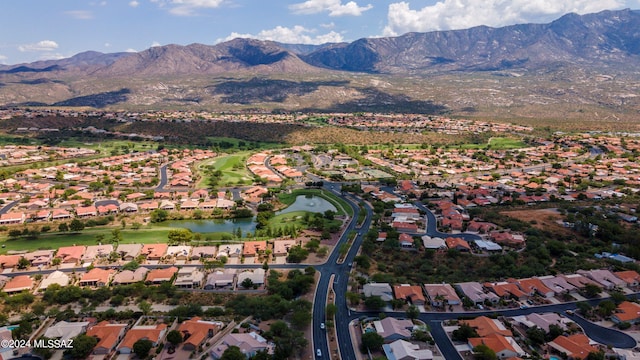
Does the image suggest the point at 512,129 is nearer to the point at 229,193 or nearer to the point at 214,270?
the point at 229,193

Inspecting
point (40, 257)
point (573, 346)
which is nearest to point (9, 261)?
point (40, 257)

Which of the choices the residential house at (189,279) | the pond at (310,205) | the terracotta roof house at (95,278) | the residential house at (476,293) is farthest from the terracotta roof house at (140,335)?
the pond at (310,205)

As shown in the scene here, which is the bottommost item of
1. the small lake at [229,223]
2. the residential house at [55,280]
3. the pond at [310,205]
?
the small lake at [229,223]

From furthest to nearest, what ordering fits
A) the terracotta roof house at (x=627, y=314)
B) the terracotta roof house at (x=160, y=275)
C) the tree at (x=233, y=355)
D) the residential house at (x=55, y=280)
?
the terracotta roof house at (x=160, y=275) < the residential house at (x=55, y=280) < the terracotta roof house at (x=627, y=314) < the tree at (x=233, y=355)

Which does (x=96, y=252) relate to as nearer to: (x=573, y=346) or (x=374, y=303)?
(x=374, y=303)

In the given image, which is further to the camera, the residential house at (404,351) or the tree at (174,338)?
the tree at (174,338)

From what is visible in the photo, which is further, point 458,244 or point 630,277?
point 458,244

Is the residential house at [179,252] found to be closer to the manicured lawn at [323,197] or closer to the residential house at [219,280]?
the residential house at [219,280]
